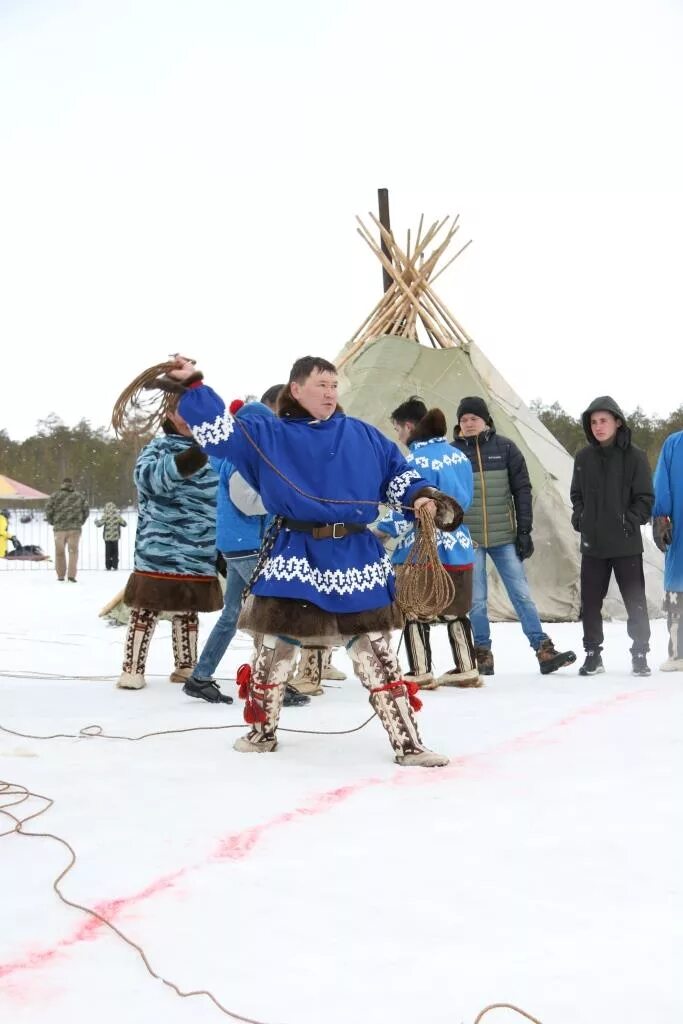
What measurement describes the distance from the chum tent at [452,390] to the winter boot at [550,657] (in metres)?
2.61

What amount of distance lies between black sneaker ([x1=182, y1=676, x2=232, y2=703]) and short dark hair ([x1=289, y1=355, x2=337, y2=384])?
4.91 ft

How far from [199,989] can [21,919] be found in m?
0.43

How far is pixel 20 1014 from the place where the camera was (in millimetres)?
1494

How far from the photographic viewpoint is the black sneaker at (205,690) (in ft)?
13.1

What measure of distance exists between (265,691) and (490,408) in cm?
535

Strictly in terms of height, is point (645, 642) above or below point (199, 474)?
below

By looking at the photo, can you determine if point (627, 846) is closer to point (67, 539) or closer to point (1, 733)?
point (1, 733)

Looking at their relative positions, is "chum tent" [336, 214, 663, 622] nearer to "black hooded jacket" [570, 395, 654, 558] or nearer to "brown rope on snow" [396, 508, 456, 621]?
"black hooded jacket" [570, 395, 654, 558]

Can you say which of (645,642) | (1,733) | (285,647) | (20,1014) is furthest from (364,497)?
(645,642)

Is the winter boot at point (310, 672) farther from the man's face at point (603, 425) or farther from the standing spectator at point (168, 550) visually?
the man's face at point (603, 425)

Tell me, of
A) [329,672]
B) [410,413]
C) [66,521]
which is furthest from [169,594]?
[66,521]

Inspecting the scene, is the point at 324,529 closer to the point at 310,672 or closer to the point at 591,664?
the point at 310,672

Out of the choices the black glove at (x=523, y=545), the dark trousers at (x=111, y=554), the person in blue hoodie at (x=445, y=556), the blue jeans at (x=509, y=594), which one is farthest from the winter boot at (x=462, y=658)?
the dark trousers at (x=111, y=554)

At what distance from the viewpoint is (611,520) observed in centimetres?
484
